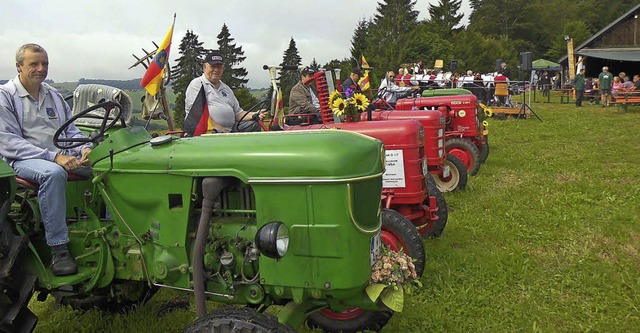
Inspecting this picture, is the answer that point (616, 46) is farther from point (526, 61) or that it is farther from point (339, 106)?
point (339, 106)

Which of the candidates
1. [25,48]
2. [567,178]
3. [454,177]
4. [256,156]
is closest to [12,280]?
[25,48]

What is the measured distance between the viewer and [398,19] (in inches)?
1834

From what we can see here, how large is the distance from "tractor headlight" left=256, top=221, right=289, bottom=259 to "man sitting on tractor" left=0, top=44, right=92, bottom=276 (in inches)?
49.7

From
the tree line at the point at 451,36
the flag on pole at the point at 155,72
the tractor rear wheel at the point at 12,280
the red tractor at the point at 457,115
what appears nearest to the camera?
the tractor rear wheel at the point at 12,280

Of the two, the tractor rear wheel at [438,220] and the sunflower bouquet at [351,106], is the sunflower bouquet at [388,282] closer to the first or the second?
the tractor rear wheel at [438,220]

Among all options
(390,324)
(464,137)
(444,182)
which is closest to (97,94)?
(390,324)

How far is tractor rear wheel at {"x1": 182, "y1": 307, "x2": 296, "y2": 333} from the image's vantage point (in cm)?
227

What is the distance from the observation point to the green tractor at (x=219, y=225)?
237 centimetres

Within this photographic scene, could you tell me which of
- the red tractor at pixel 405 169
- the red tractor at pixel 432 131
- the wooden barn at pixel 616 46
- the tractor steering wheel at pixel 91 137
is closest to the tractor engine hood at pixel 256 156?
the tractor steering wheel at pixel 91 137

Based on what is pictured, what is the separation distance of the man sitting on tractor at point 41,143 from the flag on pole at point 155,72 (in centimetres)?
205

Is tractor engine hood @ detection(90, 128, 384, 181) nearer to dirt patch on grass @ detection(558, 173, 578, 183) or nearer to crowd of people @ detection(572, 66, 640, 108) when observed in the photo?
dirt patch on grass @ detection(558, 173, 578, 183)

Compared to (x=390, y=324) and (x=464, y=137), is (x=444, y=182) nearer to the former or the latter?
(x=464, y=137)

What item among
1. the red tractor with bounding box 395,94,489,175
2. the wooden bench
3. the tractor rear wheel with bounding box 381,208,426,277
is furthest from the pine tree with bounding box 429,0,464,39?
the tractor rear wheel with bounding box 381,208,426,277

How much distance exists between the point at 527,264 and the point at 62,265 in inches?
140
